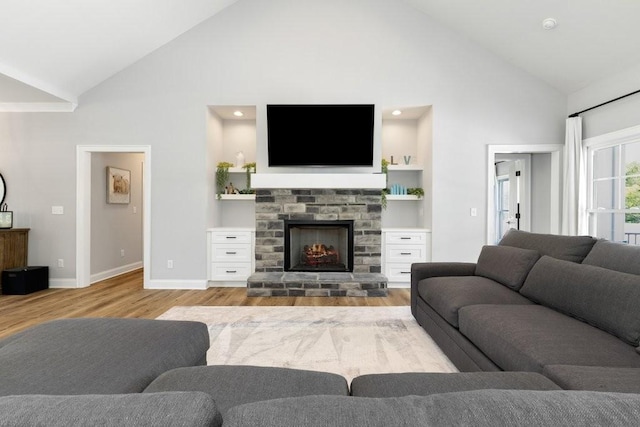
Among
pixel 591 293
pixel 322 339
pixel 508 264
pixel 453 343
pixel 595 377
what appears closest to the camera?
pixel 595 377

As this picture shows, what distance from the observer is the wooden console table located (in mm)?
4691

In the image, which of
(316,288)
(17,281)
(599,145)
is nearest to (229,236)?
(316,288)

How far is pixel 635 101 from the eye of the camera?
3.91 meters

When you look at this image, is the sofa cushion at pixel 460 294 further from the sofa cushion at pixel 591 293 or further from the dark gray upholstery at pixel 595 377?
the dark gray upholstery at pixel 595 377

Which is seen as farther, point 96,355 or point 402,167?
point 402,167

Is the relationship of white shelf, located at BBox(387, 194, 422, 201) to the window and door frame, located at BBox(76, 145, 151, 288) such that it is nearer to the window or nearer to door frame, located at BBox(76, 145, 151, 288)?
the window

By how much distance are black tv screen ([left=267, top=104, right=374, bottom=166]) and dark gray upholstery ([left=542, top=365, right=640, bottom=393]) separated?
388 centimetres

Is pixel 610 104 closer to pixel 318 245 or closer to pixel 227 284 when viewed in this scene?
pixel 318 245

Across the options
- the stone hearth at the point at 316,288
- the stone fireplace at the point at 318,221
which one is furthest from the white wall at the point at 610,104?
the stone hearth at the point at 316,288

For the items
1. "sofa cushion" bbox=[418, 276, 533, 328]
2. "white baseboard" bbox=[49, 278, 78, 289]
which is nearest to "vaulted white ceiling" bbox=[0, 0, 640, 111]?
"white baseboard" bbox=[49, 278, 78, 289]

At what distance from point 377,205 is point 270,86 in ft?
7.27

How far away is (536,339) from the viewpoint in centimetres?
172

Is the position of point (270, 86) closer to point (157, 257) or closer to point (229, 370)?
point (157, 257)

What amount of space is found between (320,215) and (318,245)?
552 millimetres
